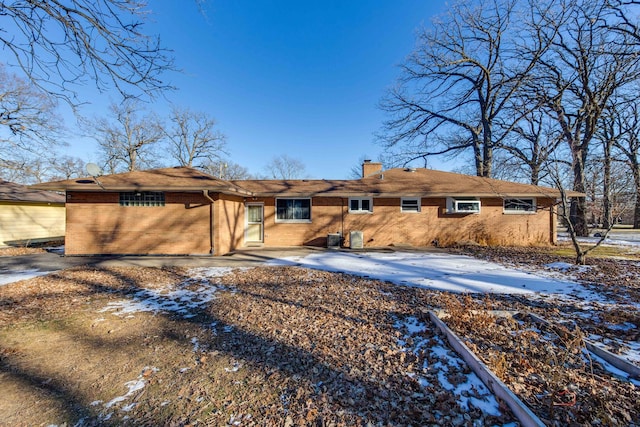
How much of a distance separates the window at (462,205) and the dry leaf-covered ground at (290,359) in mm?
7178

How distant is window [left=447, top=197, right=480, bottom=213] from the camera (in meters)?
12.8

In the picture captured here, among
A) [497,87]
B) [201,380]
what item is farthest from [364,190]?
[497,87]

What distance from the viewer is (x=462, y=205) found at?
1287 cm

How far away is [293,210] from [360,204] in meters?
3.39

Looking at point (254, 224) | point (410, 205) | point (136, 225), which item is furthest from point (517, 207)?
point (136, 225)

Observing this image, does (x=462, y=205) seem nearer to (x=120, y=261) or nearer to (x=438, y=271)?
(x=438, y=271)

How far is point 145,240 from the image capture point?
10500 mm

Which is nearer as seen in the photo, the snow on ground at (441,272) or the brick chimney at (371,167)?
the snow on ground at (441,272)

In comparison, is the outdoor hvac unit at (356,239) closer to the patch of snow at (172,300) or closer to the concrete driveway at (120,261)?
the concrete driveway at (120,261)

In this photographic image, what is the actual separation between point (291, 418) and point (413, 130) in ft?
75.9

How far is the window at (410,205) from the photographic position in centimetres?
1316

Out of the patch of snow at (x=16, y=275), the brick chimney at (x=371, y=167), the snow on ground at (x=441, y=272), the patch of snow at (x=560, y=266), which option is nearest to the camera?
the snow on ground at (x=441, y=272)

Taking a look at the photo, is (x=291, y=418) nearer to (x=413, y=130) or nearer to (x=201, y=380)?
(x=201, y=380)

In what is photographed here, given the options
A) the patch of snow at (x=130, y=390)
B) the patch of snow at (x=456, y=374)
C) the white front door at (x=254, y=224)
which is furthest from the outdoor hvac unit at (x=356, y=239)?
the patch of snow at (x=130, y=390)
